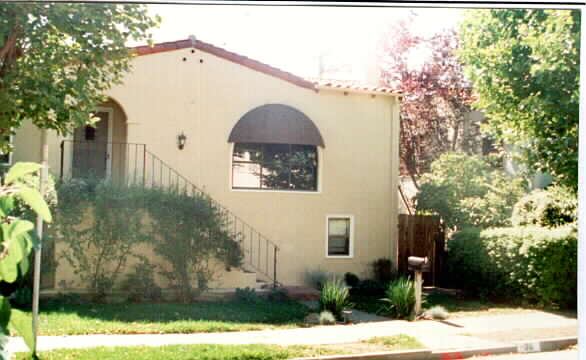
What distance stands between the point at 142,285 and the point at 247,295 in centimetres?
122

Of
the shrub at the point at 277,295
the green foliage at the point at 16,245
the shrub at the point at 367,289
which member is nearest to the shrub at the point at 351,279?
the shrub at the point at 367,289

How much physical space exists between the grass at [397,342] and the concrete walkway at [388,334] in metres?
0.10

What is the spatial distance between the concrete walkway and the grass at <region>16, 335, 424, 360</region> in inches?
6.5

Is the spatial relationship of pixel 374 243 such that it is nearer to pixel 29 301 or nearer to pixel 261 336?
pixel 261 336

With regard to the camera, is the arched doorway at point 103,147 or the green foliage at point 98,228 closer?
the green foliage at point 98,228

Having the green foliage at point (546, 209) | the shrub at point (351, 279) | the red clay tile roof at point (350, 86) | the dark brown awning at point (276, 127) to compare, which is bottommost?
the shrub at point (351, 279)

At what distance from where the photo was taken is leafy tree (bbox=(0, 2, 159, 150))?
5.18m

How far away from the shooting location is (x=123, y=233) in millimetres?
7312

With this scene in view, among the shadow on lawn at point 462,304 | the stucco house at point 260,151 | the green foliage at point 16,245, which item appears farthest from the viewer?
the stucco house at point 260,151

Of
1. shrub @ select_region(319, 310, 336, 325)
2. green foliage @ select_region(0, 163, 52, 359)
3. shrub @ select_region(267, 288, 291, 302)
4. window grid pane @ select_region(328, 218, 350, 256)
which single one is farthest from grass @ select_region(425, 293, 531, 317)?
green foliage @ select_region(0, 163, 52, 359)

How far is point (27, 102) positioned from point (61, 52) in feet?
1.78

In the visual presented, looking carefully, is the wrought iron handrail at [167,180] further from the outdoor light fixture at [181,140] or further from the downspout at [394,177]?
the downspout at [394,177]

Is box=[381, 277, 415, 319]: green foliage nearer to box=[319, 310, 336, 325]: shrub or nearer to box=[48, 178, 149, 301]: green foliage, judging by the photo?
box=[319, 310, 336, 325]: shrub

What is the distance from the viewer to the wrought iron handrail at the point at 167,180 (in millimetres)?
7279
